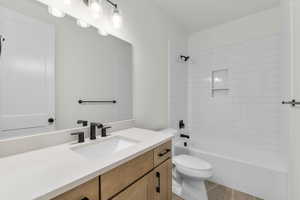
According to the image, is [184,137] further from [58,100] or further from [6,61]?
[6,61]

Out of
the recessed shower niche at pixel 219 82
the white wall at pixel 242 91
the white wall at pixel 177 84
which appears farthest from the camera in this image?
the recessed shower niche at pixel 219 82

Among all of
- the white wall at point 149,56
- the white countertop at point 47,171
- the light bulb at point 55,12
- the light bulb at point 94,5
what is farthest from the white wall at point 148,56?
the white countertop at point 47,171

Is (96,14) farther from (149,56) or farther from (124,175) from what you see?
(124,175)

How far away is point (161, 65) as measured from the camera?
2072 mm

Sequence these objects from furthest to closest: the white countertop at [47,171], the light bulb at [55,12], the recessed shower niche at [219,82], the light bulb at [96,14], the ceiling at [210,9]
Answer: the recessed shower niche at [219,82]
the ceiling at [210,9]
the light bulb at [96,14]
the light bulb at [55,12]
the white countertop at [47,171]

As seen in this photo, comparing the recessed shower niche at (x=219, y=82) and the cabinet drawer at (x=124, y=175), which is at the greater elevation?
the recessed shower niche at (x=219, y=82)

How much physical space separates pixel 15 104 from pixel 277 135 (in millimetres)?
2784

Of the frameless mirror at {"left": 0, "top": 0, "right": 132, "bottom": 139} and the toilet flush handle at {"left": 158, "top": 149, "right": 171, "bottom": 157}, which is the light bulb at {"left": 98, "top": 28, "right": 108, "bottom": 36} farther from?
the toilet flush handle at {"left": 158, "top": 149, "right": 171, "bottom": 157}

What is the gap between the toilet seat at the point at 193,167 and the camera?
1514mm

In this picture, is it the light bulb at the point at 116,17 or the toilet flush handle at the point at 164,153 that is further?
the light bulb at the point at 116,17

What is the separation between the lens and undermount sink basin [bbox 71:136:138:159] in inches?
38.9

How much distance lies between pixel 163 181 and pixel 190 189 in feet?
2.56

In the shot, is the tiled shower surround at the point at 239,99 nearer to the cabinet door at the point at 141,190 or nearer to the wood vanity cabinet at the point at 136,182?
the wood vanity cabinet at the point at 136,182

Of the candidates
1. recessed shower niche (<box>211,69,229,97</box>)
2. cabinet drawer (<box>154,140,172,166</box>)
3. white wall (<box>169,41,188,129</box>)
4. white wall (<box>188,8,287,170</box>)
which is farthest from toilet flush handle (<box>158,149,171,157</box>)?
recessed shower niche (<box>211,69,229,97</box>)
